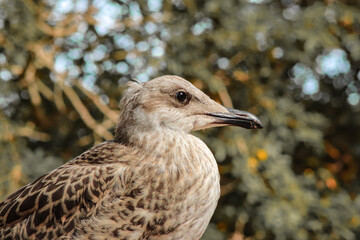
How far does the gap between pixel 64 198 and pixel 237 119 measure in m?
0.51

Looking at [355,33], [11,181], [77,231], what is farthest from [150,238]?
[355,33]

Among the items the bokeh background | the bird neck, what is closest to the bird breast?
the bird neck

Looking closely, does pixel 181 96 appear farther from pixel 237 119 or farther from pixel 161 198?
pixel 161 198

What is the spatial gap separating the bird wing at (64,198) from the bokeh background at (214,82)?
3.06 feet

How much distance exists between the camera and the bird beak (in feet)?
4.91

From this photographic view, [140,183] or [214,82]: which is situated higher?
[140,183]

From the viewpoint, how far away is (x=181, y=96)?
153cm

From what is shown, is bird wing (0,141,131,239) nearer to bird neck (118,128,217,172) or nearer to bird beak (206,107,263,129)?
bird neck (118,128,217,172)

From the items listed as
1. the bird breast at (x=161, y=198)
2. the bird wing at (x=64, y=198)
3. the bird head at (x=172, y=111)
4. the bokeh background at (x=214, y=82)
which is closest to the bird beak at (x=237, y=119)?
the bird head at (x=172, y=111)

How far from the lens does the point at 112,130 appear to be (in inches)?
104

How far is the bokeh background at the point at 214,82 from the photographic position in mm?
2609

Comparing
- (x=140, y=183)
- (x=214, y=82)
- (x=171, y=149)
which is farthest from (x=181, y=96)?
(x=214, y=82)

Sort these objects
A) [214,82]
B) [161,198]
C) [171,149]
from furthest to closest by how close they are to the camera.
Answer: [214,82], [171,149], [161,198]

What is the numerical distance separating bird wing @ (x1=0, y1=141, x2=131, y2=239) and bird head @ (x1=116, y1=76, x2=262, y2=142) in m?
0.10
